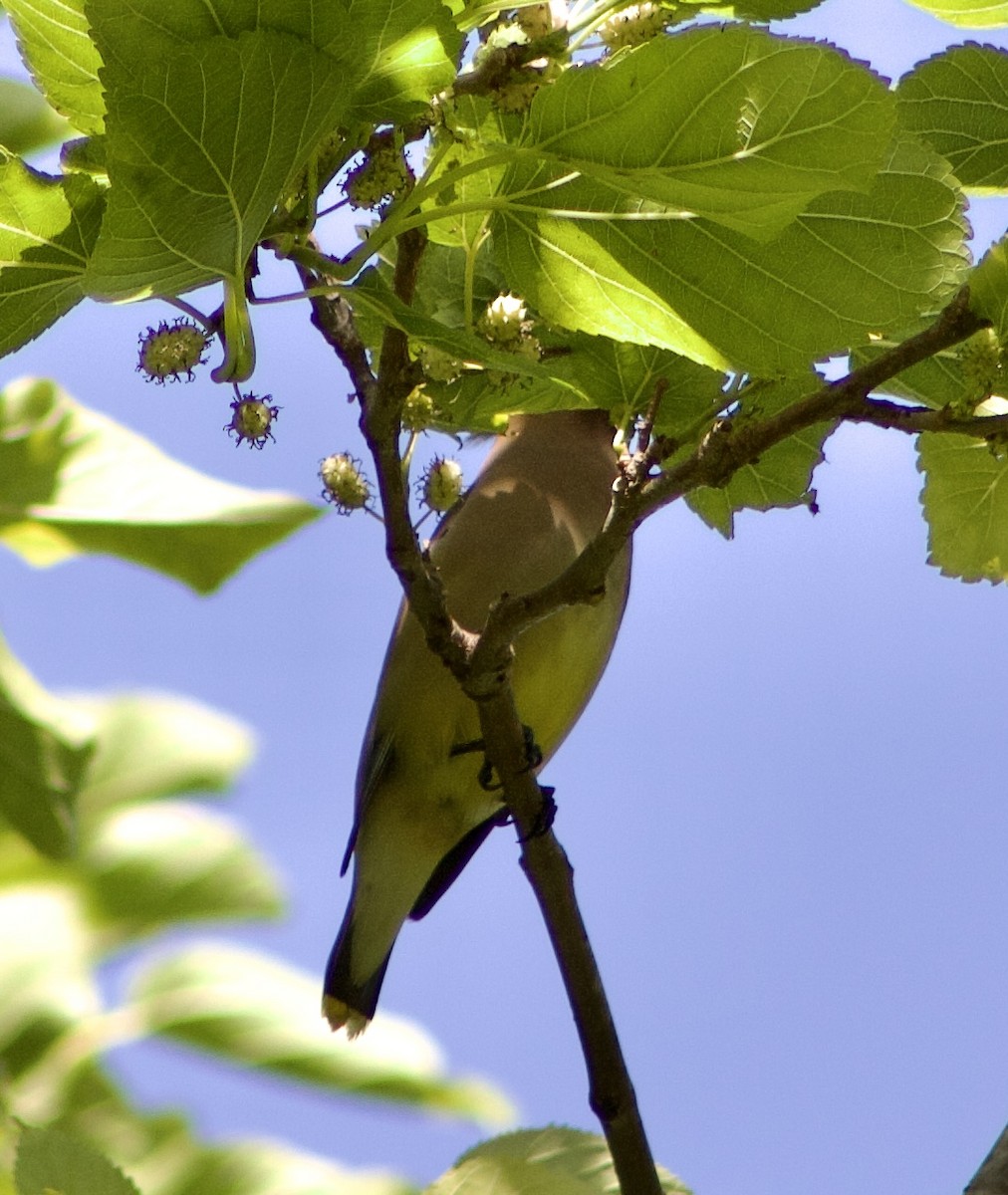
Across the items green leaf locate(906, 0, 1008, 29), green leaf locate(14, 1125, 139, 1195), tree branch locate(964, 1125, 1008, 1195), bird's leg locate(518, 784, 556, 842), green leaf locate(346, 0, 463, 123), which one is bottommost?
green leaf locate(14, 1125, 139, 1195)

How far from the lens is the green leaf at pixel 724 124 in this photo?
5.75 ft

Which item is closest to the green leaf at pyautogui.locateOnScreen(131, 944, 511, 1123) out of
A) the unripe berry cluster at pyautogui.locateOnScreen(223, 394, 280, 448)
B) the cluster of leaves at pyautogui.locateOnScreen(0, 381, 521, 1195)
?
the cluster of leaves at pyautogui.locateOnScreen(0, 381, 521, 1195)

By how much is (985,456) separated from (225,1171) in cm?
184

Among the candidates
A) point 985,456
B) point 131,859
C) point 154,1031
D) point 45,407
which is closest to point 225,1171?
point 154,1031

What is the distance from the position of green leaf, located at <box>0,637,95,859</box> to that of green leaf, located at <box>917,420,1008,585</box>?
1.52 m

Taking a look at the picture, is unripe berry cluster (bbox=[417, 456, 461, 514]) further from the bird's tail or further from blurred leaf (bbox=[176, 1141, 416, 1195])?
the bird's tail

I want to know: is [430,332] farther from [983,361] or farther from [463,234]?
[983,361]

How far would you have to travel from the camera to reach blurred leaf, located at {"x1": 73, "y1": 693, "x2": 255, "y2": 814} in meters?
3.07

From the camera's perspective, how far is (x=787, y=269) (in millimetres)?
2037

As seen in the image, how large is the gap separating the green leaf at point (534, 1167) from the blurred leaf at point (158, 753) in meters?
1.04

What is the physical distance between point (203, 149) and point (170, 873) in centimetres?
169

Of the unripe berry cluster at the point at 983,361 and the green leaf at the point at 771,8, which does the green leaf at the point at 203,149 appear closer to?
the green leaf at the point at 771,8

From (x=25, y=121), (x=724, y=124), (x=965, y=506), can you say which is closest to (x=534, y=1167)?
(x=965, y=506)

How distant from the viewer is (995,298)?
185 cm
